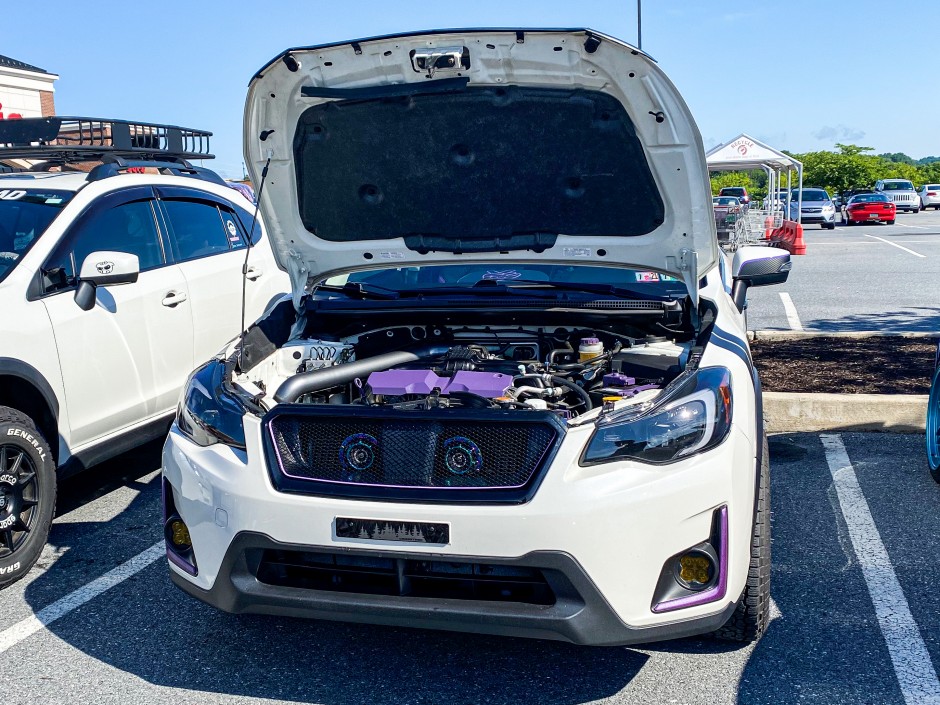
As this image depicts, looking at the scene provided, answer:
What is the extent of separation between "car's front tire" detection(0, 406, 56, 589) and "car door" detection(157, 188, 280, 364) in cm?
150

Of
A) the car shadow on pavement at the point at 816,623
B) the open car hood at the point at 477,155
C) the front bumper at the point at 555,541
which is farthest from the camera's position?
the open car hood at the point at 477,155

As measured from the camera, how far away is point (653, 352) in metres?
3.85

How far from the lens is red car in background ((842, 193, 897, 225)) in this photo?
34.2 m

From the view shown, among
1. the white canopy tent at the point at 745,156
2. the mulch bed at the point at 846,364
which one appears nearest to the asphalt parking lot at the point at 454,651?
the mulch bed at the point at 846,364

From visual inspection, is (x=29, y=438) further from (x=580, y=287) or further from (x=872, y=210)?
(x=872, y=210)

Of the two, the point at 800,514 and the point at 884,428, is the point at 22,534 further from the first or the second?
the point at 884,428

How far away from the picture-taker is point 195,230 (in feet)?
19.2

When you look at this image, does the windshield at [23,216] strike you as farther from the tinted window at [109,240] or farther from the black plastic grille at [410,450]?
the black plastic grille at [410,450]

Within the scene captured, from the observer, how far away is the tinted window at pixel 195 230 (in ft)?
18.5

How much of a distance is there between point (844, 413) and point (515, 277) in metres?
2.84

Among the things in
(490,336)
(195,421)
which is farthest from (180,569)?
(490,336)

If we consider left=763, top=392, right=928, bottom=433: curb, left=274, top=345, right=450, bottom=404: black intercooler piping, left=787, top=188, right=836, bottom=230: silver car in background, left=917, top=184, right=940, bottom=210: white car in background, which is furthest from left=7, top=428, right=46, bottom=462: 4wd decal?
left=917, top=184, right=940, bottom=210: white car in background

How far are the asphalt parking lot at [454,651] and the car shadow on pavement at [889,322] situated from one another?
229 inches

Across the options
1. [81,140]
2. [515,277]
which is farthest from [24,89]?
[515,277]
